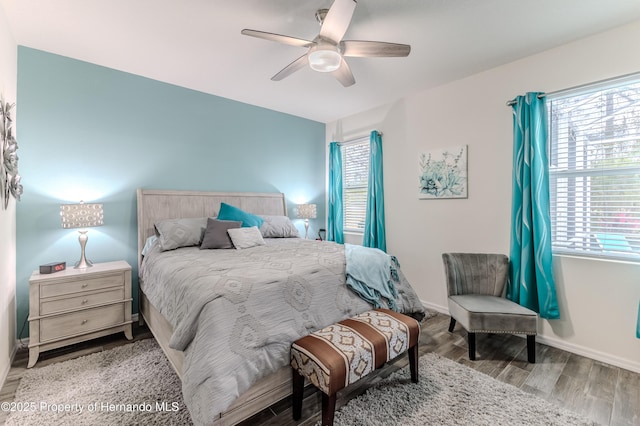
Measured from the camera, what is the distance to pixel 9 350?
2.18 metres

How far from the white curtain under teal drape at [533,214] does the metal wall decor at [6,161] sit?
13.7ft

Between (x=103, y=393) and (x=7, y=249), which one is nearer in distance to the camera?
(x=103, y=393)

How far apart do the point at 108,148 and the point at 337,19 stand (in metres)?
2.65

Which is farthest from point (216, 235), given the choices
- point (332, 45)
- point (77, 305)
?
point (332, 45)

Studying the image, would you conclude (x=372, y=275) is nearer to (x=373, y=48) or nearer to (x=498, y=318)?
(x=498, y=318)

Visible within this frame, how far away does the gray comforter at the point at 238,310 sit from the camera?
1386mm

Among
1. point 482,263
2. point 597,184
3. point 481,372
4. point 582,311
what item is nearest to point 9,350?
point 481,372

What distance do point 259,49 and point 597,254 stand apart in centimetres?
343

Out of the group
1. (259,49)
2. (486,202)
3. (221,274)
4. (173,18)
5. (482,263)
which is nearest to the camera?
(221,274)

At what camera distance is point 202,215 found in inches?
136

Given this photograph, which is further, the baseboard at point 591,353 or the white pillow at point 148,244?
the white pillow at point 148,244

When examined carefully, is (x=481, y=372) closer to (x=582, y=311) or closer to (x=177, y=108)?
(x=582, y=311)

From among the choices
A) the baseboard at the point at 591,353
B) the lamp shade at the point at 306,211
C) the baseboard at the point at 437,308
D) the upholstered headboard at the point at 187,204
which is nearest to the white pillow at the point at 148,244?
the upholstered headboard at the point at 187,204

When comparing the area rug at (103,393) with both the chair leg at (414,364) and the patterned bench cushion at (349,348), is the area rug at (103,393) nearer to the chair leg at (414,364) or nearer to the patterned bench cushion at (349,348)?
the patterned bench cushion at (349,348)
